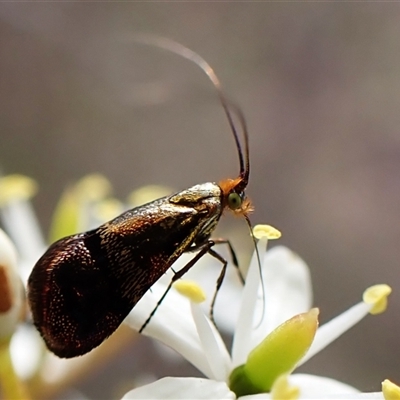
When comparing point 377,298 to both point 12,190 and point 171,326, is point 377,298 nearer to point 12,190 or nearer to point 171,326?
point 171,326

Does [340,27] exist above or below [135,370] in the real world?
above

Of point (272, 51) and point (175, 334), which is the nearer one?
point (175, 334)

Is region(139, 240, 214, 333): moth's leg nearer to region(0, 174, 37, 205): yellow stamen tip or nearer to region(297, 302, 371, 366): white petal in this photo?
region(297, 302, 371, 366): white petal

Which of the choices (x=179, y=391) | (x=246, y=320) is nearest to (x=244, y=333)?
(x=246, y=320)

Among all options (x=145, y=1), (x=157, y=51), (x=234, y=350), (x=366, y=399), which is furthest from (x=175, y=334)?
(x=145, y=1)

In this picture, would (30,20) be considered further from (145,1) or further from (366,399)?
(366,399)

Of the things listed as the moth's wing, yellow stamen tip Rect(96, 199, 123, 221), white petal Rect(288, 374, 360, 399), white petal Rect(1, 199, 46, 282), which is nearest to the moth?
the moth's wing

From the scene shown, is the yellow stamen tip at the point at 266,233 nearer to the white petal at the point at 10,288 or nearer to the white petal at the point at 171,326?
the white petal at the point at 171,326
